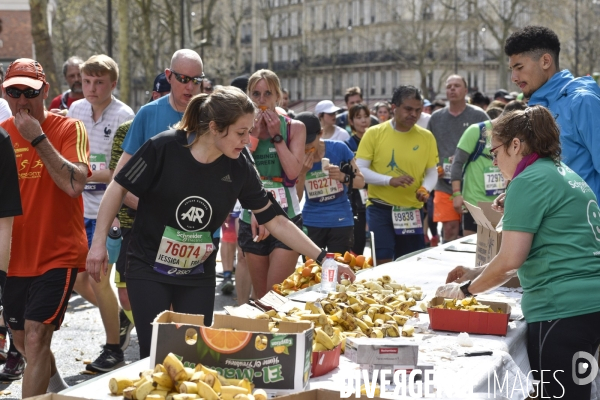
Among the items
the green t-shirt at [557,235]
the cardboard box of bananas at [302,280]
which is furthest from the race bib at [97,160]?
the green t-shirt at [557,235]

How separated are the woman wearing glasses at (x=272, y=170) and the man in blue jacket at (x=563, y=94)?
5.51ft

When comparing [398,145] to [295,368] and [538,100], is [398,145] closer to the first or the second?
[538,100]

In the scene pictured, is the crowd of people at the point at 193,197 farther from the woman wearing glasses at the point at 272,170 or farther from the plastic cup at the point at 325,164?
the plastic cup at the point at 325,164

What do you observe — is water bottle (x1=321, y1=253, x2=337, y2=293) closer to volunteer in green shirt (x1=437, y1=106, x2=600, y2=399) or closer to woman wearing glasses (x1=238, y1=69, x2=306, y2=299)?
volunteer in green shirt (x1=437, y1=106, x2=600, y2=399)

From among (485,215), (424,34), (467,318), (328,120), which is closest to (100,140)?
(485,215)

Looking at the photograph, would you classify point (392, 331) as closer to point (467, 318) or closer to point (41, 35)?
point (467, 318)

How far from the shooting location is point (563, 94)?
570 centimetres

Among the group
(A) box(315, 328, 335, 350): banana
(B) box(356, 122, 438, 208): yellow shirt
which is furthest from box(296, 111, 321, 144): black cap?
(A) box(315, 328, 335, 350): banana

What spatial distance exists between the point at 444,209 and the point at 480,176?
4.49 ft

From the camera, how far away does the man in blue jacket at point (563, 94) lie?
5523mm

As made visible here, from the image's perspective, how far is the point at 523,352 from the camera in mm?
4406

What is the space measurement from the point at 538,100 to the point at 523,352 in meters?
2.00

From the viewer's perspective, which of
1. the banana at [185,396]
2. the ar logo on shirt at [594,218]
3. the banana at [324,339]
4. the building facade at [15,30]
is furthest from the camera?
the building facade at [15,30]

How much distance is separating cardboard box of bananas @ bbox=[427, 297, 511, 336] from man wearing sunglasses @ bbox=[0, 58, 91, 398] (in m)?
2.06
